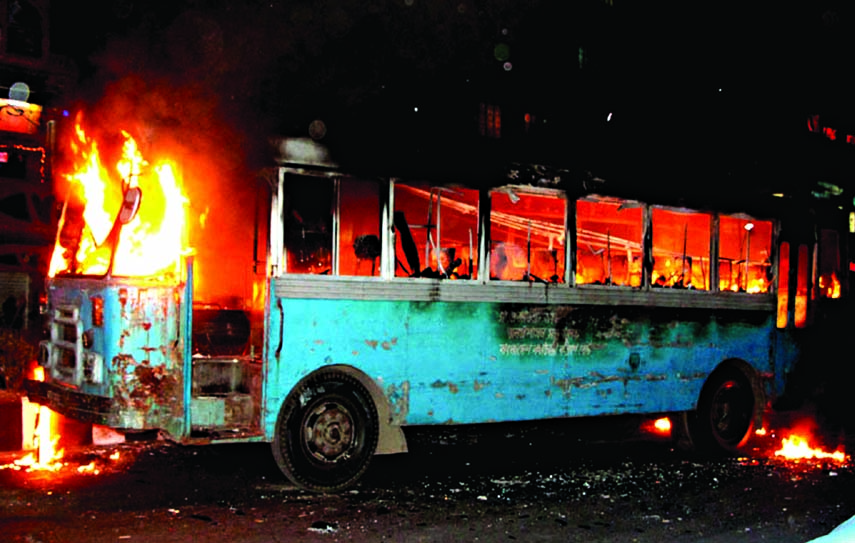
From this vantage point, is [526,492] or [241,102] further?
[526,492]

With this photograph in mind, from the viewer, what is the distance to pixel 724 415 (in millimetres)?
9930

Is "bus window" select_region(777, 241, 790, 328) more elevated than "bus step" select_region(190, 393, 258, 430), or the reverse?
"bus window" select_region(777, 241, 790, 328)

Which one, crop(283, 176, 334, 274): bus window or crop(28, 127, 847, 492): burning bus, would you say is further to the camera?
crop(283, 176, 334, 274): bus window

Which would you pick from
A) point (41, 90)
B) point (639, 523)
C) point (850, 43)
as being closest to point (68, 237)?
point (639, 523)

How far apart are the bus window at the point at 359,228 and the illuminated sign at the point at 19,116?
1083 centimetres

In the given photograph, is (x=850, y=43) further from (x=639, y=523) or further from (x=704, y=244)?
(x=639, y=523)

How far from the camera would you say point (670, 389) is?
30.6 ft

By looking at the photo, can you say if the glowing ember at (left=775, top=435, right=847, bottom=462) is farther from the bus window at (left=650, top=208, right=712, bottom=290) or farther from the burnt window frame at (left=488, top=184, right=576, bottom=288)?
the burnt window frame at (left=488, top=184, right=576, bottom=288)

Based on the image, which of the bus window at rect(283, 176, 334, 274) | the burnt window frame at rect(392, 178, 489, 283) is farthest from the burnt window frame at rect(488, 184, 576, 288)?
the bus window at rect(283, 176, 334, 274)

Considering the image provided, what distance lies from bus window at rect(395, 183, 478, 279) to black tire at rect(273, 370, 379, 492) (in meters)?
1.26

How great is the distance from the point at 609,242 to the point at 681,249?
48.2 inches

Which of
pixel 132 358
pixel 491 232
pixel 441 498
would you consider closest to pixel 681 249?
pixel 491 232

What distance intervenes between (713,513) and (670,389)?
9.02ft

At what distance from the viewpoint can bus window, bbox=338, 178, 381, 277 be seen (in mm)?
7195
